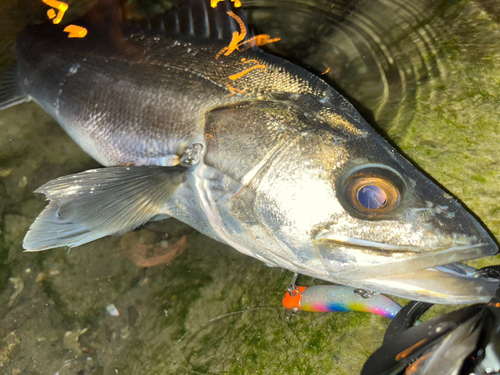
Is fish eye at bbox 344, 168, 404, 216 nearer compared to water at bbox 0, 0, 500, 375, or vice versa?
fish eye at bbox 344, 168, 404, 216

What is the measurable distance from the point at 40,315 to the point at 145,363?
0.89 m

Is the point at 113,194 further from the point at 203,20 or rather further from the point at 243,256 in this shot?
the point at 243,256

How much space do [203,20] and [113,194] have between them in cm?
115

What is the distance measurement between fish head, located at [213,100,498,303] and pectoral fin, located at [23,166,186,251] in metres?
0.55

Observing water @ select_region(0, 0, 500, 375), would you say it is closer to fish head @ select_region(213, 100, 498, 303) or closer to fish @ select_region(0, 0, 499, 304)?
fish @ select_region(0, 0, 499, 304)

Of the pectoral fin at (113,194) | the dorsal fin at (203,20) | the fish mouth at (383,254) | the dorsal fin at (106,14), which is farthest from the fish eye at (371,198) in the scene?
the dorsal fin at (106,14)

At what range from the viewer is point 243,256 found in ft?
8.43

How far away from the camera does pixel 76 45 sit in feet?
6.75

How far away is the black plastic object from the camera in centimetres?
140

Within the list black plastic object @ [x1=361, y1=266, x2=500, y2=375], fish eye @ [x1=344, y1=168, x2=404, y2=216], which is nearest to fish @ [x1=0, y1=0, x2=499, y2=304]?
fish eye @ [x1=344, y1=168, x2=404, y2=216]

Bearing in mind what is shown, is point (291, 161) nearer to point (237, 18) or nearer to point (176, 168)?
point (176, 168)

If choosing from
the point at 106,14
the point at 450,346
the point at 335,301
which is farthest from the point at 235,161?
the point at 106,14

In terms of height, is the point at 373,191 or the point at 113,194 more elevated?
the point at 373,191

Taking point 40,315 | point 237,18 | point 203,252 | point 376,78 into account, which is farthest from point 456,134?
point 40,315
